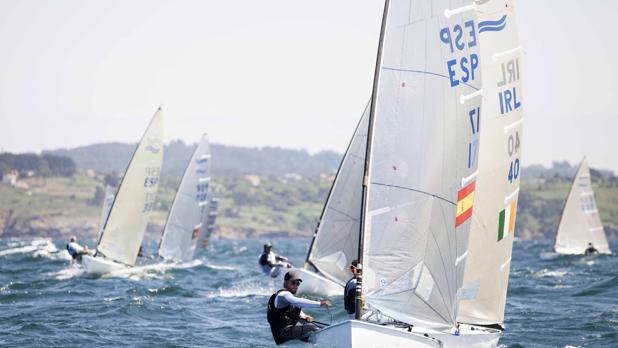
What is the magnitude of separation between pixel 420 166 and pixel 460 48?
6.83 ft

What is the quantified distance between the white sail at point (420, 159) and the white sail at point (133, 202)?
24.1 m

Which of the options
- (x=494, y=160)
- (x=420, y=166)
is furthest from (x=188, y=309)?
(x=420, y=166)

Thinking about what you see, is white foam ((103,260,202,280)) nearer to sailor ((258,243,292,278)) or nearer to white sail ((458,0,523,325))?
sailor ((258,243,292,278))

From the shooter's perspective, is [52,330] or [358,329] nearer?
[358,329]

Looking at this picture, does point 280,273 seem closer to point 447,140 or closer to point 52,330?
point 52,330

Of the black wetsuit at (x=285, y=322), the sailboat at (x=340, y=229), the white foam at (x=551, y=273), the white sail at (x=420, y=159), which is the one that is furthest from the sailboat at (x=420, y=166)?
the white foam at (x=551, y=273)

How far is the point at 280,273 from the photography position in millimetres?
30016

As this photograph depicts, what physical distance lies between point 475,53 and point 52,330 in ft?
38.6

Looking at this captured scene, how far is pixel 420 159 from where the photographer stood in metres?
15.8

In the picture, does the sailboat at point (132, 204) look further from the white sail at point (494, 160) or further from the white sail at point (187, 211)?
the white sail at point (494, 160)

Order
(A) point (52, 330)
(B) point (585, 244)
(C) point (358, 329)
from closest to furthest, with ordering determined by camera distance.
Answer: (C) point (358, 329)
(A) point (52, 330)
(B) point (585, 244)

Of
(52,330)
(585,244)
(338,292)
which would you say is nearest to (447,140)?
(52,330)

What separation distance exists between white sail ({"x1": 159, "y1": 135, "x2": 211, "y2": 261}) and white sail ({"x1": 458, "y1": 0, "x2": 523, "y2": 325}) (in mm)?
29328

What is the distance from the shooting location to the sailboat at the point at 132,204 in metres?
38.4
